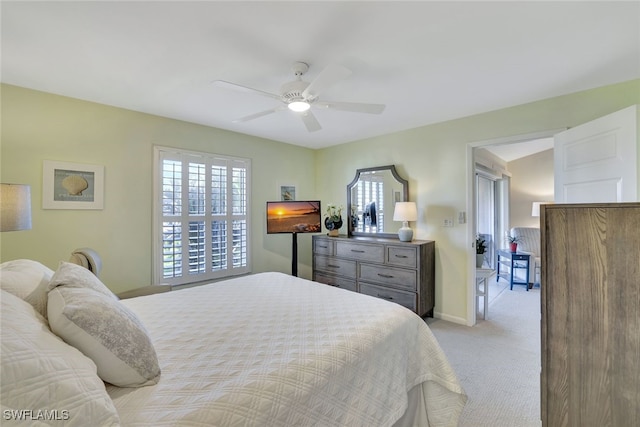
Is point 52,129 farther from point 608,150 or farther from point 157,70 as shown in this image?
point 608,150

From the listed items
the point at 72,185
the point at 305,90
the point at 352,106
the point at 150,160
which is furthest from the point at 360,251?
the point at 72,185

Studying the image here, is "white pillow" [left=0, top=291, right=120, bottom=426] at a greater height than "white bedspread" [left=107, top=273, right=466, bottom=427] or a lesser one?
greater

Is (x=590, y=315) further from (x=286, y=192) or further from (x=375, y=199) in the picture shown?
(x=286, y=192)

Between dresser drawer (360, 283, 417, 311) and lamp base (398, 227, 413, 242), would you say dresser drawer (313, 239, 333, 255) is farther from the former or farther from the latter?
lamp base (398, 227, 413, 242)

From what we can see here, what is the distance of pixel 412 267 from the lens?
3.25 metres

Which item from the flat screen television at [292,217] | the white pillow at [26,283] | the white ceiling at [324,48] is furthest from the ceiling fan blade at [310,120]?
the white pillow at [26,283]

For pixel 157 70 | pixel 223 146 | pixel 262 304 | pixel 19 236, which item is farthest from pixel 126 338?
pixel 223 146

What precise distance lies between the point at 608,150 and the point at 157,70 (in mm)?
3512

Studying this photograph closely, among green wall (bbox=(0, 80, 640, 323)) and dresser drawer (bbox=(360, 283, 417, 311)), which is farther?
dresser drawer (bbox=(360, 283, 417, 311))

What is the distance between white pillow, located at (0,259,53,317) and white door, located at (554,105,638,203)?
3.39m

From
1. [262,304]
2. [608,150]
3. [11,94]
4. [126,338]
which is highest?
[11,94]

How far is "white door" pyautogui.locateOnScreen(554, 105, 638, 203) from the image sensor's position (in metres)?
1.92

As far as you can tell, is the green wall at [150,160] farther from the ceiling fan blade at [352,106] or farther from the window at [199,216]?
the ceiling fan blade at [352,106]

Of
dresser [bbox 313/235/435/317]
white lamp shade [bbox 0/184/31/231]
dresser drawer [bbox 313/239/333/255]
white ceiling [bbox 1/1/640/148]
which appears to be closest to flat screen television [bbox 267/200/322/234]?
dresser drawer [bbox 313/239/333/255]
